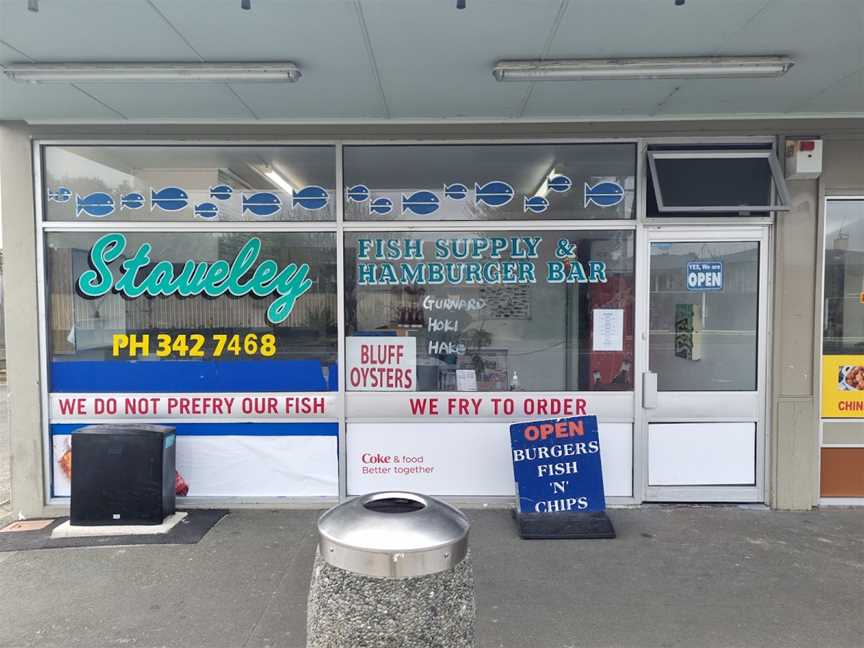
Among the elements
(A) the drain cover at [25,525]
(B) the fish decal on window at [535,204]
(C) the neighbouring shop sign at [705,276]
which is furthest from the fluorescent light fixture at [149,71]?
(C) the neighbouring shop sign at [705,276]

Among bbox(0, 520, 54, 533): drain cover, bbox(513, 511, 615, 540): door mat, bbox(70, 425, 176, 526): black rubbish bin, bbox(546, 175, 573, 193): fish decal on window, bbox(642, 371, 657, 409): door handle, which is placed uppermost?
bbox(546, 175, 573, 193): fish decal on window

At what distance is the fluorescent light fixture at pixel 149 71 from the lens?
368 cm

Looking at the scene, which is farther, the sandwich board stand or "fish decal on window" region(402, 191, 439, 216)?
"fish decal on window" region(402, 191, 439, 216)

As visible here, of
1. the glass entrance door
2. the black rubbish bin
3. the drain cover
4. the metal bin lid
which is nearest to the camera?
the metal bin lid

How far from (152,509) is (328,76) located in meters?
3.53

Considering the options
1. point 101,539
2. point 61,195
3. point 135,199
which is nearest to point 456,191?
point 135,199

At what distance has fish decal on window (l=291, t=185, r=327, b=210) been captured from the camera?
4.87 m

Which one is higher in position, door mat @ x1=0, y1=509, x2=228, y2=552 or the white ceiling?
the white ceiling

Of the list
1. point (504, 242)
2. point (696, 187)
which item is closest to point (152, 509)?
point (504, 242)

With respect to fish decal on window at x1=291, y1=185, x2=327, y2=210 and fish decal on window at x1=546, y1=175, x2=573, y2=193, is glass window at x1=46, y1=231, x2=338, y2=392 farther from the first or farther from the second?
fish decal on window at x1=546, y1=175, x2=573, y2=193

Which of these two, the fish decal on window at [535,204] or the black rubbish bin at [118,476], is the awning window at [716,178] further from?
the black rubbish bin at [118,476]

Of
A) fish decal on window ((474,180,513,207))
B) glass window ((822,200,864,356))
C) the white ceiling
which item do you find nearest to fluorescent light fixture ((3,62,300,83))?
the white ceiling

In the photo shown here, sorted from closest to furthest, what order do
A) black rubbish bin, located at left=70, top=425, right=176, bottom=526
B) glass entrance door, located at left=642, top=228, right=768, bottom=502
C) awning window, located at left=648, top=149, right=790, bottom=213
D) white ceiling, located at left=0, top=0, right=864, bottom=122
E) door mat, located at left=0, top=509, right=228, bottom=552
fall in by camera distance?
white ceiling, located at left=0, top=0, right=864, bottom=122
door mat, located at left=0, top=509, right=228, bottom=552
black rubbish bin, located at left=70, top=425, right=176, bottom=526
awning window, located at left=648, top=149, right=790, bottom=213
glass entrance door, located at left=642, top=228, right=768, bottom=502

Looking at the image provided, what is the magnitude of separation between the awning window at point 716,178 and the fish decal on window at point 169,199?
4002mm
